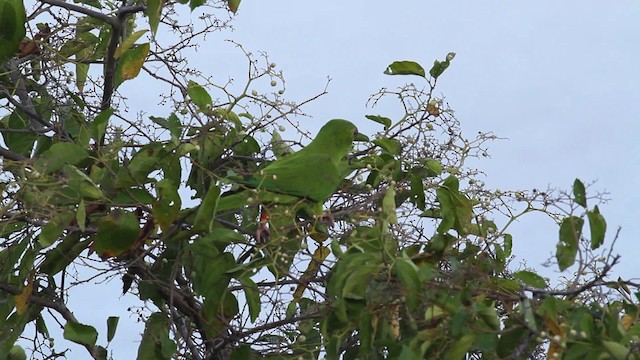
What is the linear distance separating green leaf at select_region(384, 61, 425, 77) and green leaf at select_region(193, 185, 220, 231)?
738 mm

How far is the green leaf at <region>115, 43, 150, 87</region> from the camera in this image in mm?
2662

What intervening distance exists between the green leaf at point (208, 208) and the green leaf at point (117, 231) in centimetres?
17

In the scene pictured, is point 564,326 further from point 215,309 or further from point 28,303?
point 28,303

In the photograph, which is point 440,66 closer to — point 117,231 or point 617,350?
point 117,231

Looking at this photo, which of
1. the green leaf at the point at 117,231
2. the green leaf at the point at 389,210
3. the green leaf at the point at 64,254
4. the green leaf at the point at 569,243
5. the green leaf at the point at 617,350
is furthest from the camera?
the green leaf at the point at 64,254

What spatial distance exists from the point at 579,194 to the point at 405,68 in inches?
33.6

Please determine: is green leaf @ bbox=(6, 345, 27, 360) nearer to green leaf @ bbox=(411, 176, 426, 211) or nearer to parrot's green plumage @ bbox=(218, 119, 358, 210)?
parrot's green plumage @ bbox=(218, 119, 358, 210)

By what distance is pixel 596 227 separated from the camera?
72.2 inches

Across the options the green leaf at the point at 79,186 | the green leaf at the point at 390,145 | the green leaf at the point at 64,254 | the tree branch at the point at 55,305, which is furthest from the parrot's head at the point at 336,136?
the tree branch at the point at 55,305

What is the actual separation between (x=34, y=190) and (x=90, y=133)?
0.26m

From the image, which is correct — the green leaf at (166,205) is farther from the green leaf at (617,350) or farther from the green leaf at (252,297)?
the green leaf at (617,350)

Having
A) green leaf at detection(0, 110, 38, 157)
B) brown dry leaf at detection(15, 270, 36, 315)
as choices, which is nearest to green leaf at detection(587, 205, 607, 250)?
brown dry leaf at detection(15, 270, 36, 315)

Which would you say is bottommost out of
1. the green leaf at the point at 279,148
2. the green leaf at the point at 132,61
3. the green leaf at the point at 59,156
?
the green leaf at the point at 59,156

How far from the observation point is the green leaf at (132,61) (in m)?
2.66
